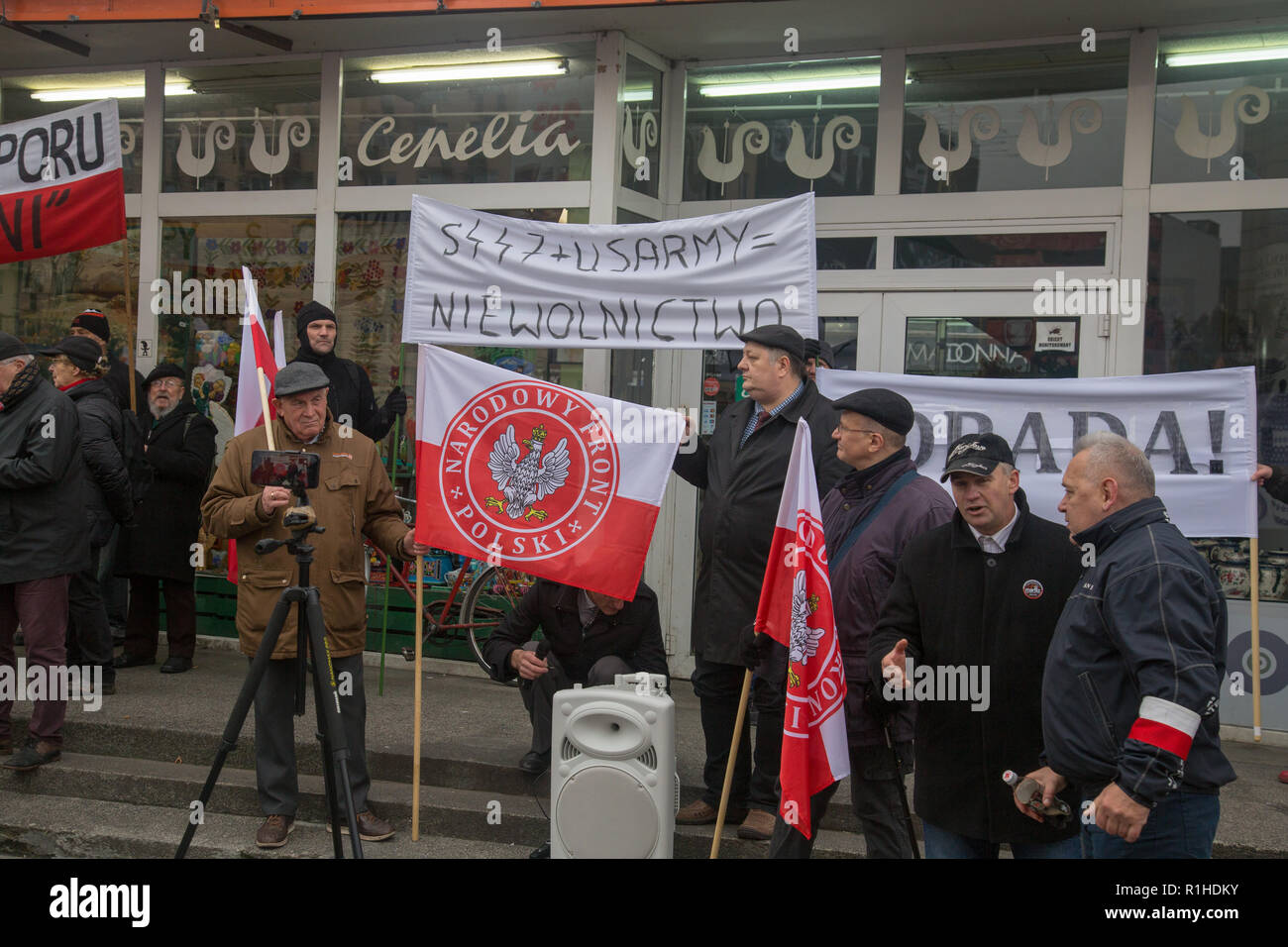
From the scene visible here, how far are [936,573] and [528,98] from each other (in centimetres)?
522

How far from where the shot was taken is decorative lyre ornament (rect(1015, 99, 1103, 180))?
7.48 metres

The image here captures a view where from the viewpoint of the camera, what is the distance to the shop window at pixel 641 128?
8094mm

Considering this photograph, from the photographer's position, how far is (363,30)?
8.34 metres

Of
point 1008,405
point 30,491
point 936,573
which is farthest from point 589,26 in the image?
point 936,573

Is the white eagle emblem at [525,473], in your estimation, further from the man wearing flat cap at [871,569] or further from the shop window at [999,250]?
the shop window at [999,250]

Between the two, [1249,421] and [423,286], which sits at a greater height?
[423,286]

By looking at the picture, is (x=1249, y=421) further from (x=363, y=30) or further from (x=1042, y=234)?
(x=363, y=30)

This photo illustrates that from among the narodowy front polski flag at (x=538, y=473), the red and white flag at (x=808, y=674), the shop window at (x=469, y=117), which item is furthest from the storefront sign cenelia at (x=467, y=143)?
the red and white flag at (x=808, y=674)

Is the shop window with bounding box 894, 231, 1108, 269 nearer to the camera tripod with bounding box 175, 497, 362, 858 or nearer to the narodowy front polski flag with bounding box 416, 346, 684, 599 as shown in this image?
the narodowy front polski flag with bounding box 416, 346, 684, 599

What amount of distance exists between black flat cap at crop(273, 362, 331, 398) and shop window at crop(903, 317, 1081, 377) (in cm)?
375

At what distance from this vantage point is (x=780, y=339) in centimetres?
544

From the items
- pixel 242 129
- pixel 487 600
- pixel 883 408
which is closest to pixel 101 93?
pixel 242 129

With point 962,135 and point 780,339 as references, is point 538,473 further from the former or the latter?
point 962,135

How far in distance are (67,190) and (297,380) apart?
290cm
